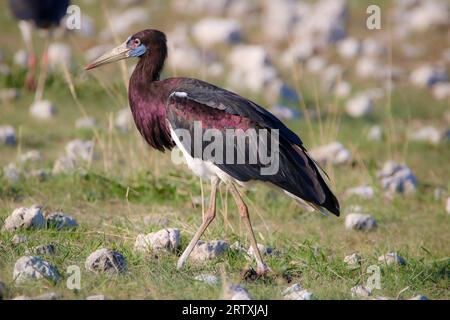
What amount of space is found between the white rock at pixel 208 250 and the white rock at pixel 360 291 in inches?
33.4

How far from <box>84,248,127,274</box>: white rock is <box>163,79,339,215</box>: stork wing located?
85 centimetres

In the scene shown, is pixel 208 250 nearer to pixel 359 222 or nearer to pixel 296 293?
pixel 296 293

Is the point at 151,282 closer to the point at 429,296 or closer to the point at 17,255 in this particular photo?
the point at 17,255

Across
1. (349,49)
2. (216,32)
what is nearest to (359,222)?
(349,49)

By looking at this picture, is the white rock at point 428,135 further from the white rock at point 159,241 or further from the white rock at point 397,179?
the white rock at point 159,241

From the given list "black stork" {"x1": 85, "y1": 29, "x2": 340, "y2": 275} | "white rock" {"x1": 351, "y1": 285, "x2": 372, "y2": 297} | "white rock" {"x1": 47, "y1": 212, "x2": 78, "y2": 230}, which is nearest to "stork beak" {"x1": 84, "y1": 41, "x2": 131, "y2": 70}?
"black stork" {"x1": 85, "y1": 29, "x2": 340, "y2": 275}

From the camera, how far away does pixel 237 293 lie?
4.22 meters

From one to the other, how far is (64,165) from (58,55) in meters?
3.60

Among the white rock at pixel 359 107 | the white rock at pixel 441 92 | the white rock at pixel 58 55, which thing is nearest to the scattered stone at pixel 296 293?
the white rock at pixel 359 107

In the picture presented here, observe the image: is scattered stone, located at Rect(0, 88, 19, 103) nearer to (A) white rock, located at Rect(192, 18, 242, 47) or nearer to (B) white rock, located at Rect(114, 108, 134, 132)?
(B) white rock, located at Rect(114, 108, 134, 132)

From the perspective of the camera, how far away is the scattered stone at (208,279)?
4495mm

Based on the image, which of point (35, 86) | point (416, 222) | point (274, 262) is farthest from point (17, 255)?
point (35, 86)

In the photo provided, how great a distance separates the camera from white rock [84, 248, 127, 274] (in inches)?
180

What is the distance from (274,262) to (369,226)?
1525 millimetres
